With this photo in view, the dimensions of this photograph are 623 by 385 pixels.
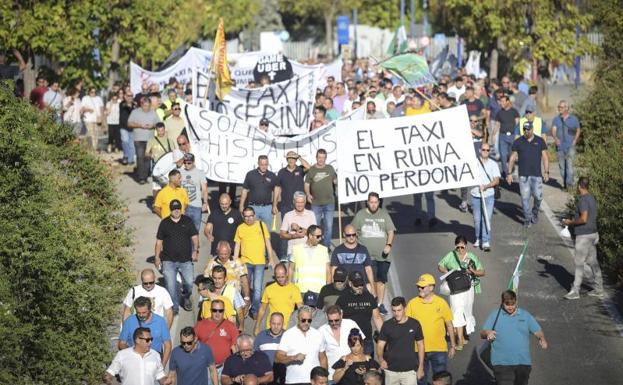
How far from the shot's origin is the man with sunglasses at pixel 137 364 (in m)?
13.0

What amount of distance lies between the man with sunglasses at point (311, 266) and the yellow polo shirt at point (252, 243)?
1147mm

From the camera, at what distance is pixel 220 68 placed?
26328 mm

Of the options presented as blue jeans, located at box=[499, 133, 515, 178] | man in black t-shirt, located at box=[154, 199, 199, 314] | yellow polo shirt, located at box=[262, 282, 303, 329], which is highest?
blue jeans, located at box=[499, 133, 515, 178]

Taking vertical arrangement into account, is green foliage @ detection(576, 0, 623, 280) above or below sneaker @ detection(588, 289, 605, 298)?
above

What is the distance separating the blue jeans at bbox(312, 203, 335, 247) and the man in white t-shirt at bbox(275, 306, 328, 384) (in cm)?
712

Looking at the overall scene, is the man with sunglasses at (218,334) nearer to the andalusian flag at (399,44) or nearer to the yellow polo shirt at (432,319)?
the yellow polo shirt at (432,319)

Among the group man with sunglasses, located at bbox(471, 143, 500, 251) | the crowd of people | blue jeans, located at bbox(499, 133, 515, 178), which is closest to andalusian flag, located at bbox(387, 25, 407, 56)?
the crowd of people

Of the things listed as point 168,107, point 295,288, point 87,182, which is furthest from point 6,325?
point 168,107

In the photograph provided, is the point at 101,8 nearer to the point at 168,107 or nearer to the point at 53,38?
the point at 53,38

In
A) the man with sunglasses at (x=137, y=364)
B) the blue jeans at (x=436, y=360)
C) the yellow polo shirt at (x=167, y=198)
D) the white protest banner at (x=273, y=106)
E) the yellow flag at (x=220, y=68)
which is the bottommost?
the blue jeans at (x=436, y=360)

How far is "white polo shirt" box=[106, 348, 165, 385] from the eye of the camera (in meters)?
13.0

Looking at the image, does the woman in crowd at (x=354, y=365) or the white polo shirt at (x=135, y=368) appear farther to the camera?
the white polo shirt at (x=135, y=368)

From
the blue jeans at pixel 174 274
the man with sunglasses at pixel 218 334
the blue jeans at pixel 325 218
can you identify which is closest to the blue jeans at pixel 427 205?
the blue jeans at pixel 325 218

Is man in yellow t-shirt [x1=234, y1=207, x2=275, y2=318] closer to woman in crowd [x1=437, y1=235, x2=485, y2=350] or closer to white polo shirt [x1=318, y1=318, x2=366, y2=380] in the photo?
woman in crowd [x1=437, y1=235, x2=485, y2=350]
